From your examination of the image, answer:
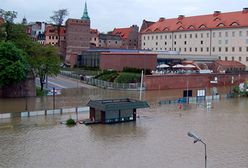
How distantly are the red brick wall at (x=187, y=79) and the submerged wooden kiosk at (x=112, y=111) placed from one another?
1147 inches

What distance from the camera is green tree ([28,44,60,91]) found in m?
60.2

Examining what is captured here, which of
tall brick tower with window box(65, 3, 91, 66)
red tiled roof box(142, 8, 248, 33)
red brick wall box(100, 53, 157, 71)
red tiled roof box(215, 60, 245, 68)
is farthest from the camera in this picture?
tall brick tower with window box(65, 3, 91, 66)

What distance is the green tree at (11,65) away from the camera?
51312mm

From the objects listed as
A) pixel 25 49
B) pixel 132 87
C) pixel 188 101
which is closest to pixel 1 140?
pixel 188 101

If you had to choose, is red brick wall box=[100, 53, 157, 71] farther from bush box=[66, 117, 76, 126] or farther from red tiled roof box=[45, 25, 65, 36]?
bush box=[66, 117, 76, 126]

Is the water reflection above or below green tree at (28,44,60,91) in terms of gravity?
below

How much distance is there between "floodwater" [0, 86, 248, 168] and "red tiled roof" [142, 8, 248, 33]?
180ft

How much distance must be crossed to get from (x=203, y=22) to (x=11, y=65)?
201 ft

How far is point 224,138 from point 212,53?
69.4 metres

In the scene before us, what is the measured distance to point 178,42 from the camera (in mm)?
107312

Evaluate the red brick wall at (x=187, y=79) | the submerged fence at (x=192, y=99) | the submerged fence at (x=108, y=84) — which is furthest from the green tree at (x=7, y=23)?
the submerged fence at (x=192, y=99)

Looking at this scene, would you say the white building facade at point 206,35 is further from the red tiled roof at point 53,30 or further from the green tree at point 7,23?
the green tree at point 7,23

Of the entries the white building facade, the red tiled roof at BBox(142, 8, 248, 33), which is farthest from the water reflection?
the red tiled roof at BBox(142, 8, 248, 33)

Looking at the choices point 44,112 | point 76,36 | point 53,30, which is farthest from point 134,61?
point 53,30
